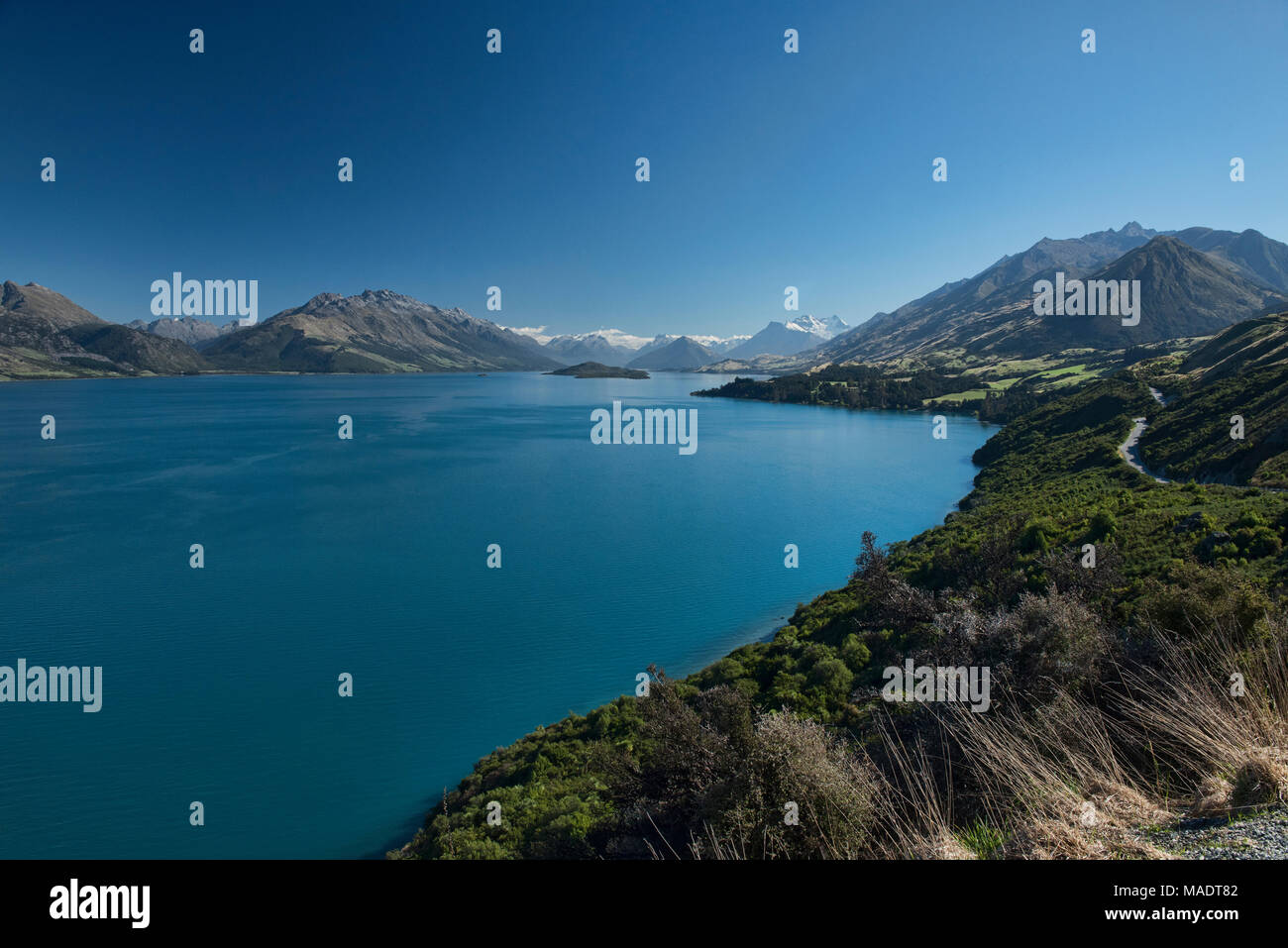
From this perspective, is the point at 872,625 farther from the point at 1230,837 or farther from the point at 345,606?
the point at 345,606

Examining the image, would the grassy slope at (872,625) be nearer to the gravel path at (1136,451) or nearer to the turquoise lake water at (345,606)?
the turquoise lake water at (345,606)

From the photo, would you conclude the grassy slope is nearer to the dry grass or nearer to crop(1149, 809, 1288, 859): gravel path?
the dry grass

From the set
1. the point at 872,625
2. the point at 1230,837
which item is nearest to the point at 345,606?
the point at 872,625

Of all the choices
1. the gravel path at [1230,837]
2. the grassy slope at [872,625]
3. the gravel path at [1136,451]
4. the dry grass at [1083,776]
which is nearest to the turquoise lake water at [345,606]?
the grassy slope at [872,625]

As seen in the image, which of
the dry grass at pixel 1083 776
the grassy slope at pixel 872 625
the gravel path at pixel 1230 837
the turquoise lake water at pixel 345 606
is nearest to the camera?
the gravel path at pixel 1230 837
